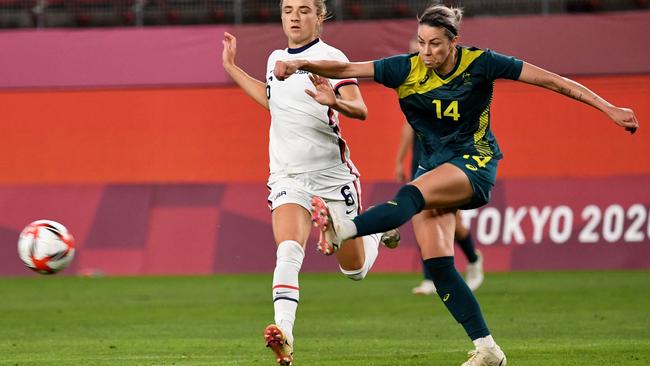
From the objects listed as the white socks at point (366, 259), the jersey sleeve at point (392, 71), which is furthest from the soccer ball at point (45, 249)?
the jersey sleeve at point (392, 71)

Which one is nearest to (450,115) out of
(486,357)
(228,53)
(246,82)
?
(486,357)

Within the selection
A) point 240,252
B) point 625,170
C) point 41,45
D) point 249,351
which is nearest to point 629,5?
point 625,170

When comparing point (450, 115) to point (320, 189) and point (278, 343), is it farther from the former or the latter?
point (278, 343)

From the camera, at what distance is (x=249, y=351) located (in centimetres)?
880

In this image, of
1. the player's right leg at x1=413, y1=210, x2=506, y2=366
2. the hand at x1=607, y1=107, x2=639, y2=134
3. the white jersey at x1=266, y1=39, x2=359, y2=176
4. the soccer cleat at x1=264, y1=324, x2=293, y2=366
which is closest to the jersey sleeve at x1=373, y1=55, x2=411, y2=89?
the white jersey at x1=266, y1=39, x2=359, y2=176

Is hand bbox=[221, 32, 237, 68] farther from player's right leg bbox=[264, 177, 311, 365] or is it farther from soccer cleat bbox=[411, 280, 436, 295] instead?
soccer cleat bbox=[411, 280, 436, 295]

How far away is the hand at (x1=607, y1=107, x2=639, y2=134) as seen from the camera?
23.2 ft

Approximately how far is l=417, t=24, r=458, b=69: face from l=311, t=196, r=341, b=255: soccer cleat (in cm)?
114

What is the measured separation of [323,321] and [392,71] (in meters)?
4.30

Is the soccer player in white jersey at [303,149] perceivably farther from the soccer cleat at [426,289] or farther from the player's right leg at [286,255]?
the soccer cleat at [426,289]

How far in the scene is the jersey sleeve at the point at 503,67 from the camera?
23.9 ft

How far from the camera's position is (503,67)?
7.28 metres

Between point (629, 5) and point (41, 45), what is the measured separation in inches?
356

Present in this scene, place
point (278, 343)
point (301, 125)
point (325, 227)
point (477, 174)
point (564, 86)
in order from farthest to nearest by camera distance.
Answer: point (301, 125), point (477, 174), point (564, 86), point (278, 343), point (325, 227)
